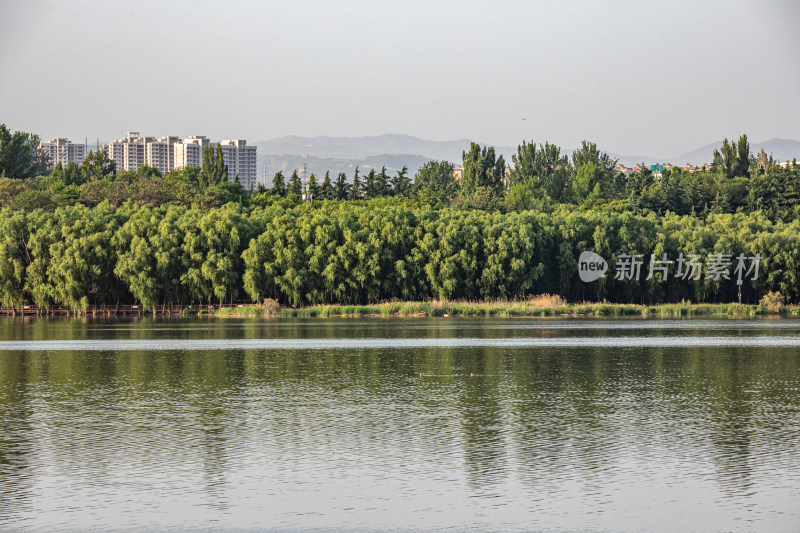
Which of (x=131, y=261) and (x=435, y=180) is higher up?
(x=435, y=180)

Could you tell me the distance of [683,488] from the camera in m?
12.7

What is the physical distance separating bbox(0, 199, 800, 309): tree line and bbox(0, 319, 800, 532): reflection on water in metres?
24.3

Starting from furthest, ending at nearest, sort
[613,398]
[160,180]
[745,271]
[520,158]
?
[520,158] < [160,180] < [745,271] < [613,398]

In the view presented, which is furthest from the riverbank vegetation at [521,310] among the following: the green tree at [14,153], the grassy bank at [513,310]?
the green tree at [14,153]

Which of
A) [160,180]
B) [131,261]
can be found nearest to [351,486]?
[131,261]

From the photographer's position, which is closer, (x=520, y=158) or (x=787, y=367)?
(x=787, y=367)

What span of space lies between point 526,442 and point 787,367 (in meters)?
14.4

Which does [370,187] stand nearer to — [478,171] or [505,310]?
[478,171]

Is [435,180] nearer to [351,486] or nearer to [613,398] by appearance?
[613,398]

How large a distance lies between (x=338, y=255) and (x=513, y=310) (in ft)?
35.1

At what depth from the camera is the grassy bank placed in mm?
55062

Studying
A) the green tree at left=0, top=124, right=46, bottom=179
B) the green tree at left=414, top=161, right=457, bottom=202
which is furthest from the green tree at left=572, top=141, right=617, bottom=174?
the green tree at left=0, top=124, right=46, bottom=179

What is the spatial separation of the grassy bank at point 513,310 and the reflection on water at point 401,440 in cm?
2280

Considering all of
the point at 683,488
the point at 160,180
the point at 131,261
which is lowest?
the point at 683,488
